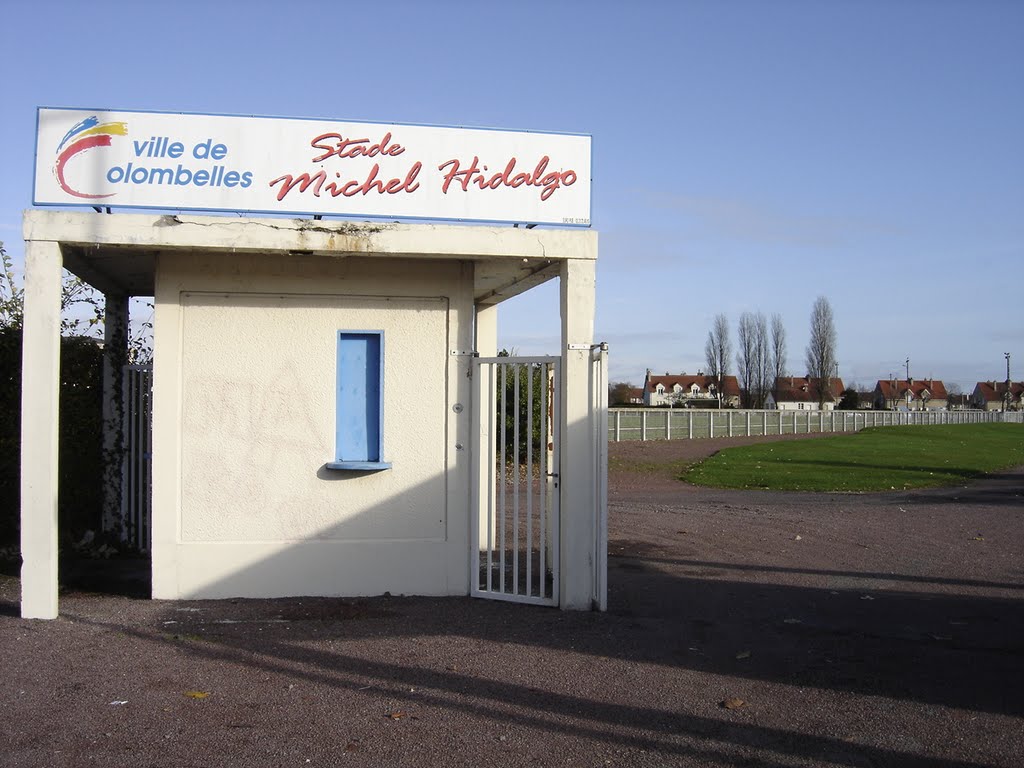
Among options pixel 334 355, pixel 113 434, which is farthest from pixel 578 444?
pixel 113 434

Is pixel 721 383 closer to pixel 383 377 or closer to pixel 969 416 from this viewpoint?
pixel 969 416

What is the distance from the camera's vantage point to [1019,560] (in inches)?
459

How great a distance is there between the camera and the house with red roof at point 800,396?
8931 cm

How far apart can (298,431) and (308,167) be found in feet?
7.57

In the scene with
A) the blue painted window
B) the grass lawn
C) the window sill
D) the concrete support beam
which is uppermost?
the concrete support beam

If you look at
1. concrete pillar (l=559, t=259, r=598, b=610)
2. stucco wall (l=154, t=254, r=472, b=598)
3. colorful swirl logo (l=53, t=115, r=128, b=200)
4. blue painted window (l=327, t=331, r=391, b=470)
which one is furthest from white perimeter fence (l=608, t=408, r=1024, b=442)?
colorful swirl logo (l=53, t=115, r=128, b=200)

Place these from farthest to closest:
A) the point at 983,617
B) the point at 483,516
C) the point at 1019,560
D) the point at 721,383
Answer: the point at 721,383 < the point at 483,516 < the point at 1019,560 < the point at 983,617

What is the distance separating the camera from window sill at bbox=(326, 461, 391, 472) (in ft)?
29.5

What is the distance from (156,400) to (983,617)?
7.25 m

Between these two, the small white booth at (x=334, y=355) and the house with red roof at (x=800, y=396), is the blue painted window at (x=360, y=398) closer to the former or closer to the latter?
the small white booth at (x=334, y=355)

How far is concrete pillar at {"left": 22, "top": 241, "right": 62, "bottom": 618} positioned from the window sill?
7.44 ft

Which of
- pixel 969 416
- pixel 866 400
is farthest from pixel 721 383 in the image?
pixel 866 400

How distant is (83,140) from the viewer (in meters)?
8.62

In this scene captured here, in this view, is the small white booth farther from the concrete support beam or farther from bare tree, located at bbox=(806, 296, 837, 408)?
bare tree, located at bbox=(806, 296, 837, 408)
